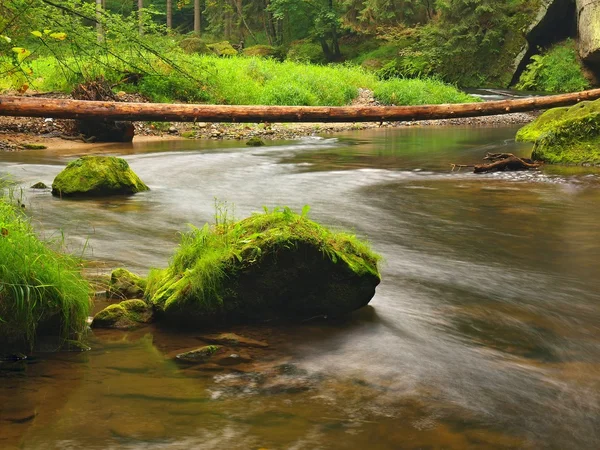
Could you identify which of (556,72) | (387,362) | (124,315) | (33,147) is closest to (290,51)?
(556,72)

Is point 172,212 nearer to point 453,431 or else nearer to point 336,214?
point 336,214

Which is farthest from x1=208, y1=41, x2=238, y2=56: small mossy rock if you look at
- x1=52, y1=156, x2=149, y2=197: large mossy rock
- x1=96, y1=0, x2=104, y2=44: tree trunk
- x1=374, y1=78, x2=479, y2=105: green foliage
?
x1=52, y1=156, x2=149, y2=197: large mossy rock

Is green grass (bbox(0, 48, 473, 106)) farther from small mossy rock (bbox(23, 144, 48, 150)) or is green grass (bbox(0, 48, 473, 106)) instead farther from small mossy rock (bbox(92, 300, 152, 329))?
small mossy rock (bbox(92, 300, 152, 329))

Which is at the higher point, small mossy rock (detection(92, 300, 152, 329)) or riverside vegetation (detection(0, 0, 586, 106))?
riverside vegetation (detection(0, 0, 586, 106))

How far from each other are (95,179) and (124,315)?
5.93 m

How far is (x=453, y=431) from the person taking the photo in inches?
137

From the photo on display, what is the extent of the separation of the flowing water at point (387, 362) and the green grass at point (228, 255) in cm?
31

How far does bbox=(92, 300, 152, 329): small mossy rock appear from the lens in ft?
15.6

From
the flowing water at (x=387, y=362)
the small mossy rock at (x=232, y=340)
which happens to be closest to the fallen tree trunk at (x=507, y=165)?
the flowing water at (x=387, y=362)

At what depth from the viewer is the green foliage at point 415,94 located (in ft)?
92.1

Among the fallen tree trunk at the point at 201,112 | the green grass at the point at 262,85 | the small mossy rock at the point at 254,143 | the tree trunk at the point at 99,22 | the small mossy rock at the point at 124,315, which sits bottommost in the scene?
the small mossy rock at the point at 124,315

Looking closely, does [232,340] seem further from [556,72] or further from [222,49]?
[222,49]

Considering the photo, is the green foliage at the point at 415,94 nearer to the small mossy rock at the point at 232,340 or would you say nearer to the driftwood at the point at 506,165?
the driftwood at the point at 506,165

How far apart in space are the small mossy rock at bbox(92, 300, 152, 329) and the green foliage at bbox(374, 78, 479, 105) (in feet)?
78.3
